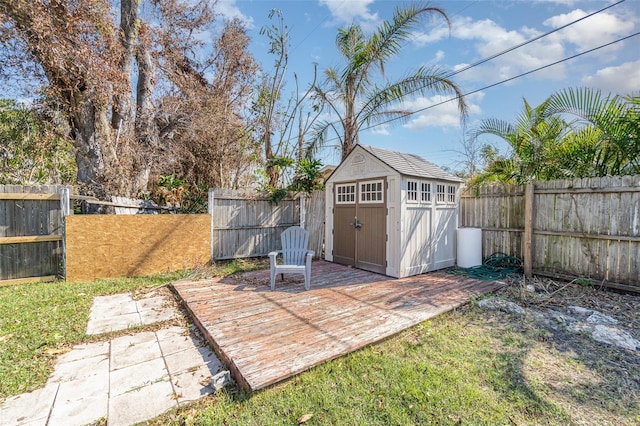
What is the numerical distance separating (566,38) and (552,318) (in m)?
5.47

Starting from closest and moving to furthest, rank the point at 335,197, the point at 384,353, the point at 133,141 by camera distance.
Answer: the point at 384,353, the point at 335,197, the point at 133,141

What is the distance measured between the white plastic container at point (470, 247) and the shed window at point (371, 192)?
201 cm

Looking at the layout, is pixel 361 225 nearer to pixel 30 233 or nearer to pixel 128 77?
pixel 30 233

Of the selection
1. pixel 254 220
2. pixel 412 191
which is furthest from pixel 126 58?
pixel 412 191

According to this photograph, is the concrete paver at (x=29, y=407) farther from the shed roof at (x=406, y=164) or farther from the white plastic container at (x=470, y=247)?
the white plastic container at (x=470, y=247)

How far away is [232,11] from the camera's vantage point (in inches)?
369

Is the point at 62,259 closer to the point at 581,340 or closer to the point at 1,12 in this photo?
the point at 1,12

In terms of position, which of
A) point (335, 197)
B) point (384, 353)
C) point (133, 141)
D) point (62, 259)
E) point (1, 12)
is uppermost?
point (1, 12)

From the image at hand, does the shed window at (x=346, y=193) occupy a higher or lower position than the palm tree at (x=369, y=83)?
lower

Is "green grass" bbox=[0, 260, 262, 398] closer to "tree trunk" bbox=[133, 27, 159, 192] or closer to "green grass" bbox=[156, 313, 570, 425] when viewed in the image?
"green grass" bbox=[156, 313, 570, 425]

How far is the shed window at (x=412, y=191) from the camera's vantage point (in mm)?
5148

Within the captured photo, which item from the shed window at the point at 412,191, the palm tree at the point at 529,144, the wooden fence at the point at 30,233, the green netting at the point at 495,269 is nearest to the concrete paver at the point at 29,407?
the wooden fence at the point at 30,233

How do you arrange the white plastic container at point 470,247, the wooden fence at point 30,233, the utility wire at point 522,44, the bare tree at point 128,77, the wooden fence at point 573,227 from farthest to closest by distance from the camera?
the white plastic container at point 470,247 → the bare tree at point 128,77 → the utility wire at point 522,44 → the wooden fence at point 30,233 → the wooden fence at point 573,227

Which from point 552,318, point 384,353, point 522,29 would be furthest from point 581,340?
point 522,29
